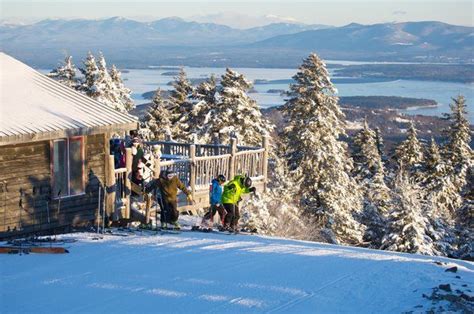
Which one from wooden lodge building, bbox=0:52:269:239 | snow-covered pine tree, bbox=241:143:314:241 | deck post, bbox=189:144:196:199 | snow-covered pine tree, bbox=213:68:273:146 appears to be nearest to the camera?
wooden lodge building, bbox=0:52:269:239

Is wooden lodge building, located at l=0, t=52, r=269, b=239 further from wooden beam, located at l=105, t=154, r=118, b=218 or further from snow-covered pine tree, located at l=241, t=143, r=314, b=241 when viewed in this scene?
snow-covered pine tree, located at l=241, t=143, r=314, b=241

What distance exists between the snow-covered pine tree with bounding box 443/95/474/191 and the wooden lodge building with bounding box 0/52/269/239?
27107 millimetres

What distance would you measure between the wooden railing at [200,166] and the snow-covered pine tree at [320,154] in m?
10.7

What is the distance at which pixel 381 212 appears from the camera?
38.4 metres

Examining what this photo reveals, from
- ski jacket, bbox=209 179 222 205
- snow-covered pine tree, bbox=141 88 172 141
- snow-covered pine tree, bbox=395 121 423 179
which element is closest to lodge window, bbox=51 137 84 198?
ski jacket, bbox=209 179 222 205

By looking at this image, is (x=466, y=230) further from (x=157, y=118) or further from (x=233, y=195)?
(x=233, y=195)

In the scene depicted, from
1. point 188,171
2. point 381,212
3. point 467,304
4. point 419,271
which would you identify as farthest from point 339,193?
point 467,304

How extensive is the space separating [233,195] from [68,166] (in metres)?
4.10

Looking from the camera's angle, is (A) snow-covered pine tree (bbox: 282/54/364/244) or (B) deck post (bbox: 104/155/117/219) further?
(A) snow-covered pine tree (bbox: 282/54/364/244)

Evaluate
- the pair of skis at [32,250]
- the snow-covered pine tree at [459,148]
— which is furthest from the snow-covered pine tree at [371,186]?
the pair of skis at [32,250]

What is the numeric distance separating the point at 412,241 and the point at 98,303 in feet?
69.1

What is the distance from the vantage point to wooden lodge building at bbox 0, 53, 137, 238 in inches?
559

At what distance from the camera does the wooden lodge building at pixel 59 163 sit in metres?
14.3

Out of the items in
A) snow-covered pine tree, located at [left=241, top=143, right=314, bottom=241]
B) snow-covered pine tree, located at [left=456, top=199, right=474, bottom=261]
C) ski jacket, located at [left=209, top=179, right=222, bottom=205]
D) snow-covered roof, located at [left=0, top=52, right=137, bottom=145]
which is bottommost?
snow-covered pine tree, located at [left=456, top=199, right=474, bottom=261]
